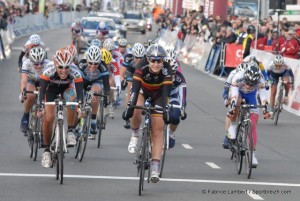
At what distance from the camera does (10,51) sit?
161 feet

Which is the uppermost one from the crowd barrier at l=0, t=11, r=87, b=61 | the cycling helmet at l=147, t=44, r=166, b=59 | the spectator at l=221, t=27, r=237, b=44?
the cycling helmet at l=147, t=44, r=166, b=59

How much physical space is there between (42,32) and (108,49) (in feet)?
172

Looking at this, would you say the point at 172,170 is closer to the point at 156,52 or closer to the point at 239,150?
the point at 239,150

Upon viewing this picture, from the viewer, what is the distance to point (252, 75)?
15.7 meters

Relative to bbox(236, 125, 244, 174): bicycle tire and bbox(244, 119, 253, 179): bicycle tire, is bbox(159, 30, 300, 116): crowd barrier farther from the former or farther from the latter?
bbox(244, 119, 253, 179): bicycle tire

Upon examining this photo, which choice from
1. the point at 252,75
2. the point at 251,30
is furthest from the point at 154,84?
the point at 251,30

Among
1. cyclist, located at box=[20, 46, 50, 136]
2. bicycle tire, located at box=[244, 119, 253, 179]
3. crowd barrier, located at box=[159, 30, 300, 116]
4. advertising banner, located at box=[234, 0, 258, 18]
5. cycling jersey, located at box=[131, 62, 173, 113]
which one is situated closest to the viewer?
cycling jersey, located at box=[131, 62, 173, 113]

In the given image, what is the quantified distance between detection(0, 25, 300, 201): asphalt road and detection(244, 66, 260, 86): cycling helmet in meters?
1.30

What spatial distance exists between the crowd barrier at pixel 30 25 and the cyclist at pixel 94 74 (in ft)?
83.5

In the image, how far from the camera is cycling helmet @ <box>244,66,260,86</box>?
51.6 feet

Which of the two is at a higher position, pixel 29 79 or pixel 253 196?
pixel 29 79

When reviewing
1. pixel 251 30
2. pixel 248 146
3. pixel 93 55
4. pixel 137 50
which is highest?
pixel 93 55

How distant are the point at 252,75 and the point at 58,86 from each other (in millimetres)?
2819

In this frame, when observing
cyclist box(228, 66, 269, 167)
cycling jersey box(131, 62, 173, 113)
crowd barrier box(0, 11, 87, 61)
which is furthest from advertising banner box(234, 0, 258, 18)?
cycling jersey box(131, 62, 173, 113)
